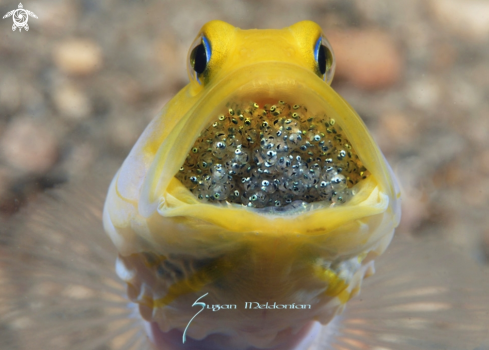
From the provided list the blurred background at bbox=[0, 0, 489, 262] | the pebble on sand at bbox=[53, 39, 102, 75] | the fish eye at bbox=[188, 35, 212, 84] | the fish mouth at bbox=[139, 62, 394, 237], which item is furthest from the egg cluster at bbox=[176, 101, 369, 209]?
the pebble on sand at bbox=[53, 39, 102, 75]

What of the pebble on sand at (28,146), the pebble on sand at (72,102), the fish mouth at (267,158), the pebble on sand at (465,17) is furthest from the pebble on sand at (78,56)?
the pebble on sand at (465,17)

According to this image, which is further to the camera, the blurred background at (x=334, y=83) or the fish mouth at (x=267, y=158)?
the blurred background at (x=334, y=83)

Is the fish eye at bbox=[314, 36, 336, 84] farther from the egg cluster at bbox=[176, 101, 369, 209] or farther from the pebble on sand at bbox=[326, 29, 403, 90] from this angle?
the pebble on sand at bbox=[326, 29, 403, 90]

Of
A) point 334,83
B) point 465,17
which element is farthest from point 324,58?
point 465,17

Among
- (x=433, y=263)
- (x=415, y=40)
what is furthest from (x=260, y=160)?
(x=415, y=40)

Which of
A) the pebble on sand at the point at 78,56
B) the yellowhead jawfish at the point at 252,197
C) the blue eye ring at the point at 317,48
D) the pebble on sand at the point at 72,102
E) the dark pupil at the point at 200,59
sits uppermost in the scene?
the pebble on sand at the point at 78,56

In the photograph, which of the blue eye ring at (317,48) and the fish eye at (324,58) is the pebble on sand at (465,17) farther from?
the blue eye ring at (317,48)

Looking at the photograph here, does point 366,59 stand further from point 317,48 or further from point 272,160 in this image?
point 272,160
